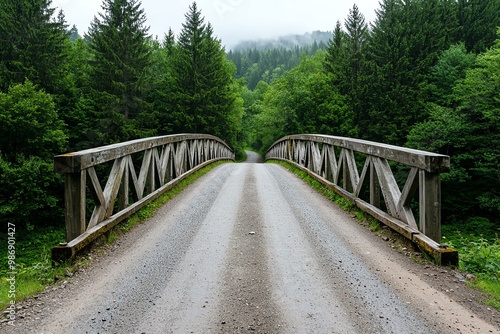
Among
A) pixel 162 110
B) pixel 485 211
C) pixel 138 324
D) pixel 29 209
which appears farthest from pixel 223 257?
pixel 162 110

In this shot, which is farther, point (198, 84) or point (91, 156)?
point (198, 84)

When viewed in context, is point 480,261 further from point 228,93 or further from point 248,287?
point 228,93

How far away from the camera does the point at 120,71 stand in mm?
25266

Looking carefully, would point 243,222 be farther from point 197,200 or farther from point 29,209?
point 29,209

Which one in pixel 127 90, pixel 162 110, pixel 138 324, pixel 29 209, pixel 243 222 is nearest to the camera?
pixel 138 324

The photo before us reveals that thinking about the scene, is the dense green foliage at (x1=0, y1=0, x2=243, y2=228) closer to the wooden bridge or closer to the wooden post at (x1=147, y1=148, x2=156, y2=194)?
the wooden post at (x1=147, y1=148, x2=156, y2=194)

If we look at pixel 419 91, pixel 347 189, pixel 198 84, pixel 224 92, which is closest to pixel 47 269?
pixel 347 189

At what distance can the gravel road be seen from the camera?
257 cm

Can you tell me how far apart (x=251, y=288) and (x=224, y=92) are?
3083 cm

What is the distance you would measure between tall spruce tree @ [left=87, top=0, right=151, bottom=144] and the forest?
97 millimetres

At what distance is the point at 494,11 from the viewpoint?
32406 millimetres

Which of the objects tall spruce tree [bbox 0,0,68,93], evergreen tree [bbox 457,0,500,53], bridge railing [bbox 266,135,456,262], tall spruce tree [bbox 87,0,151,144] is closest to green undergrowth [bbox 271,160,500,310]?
bridge railing [bbox 266,135,456,262]

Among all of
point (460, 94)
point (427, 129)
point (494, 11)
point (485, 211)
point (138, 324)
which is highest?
point (494, 11)

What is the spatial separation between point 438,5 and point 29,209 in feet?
129
